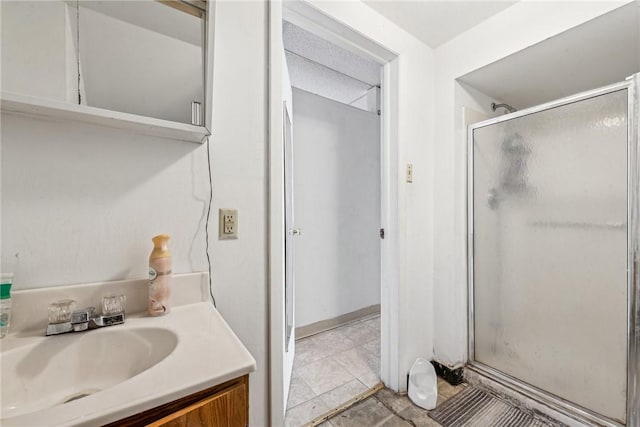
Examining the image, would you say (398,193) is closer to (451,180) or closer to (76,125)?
(451,180)

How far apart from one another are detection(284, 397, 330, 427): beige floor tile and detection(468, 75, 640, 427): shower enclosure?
1035 millimetres

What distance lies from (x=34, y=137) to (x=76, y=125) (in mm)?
96

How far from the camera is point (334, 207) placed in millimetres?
2449

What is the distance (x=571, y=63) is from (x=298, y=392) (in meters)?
2.50

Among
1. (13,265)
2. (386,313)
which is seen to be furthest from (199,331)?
(386,313)

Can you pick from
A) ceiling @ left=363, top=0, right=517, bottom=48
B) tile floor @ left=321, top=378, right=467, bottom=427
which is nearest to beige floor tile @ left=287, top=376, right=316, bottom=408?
tile floor @ left=321, top=378, right=467, bottom=427

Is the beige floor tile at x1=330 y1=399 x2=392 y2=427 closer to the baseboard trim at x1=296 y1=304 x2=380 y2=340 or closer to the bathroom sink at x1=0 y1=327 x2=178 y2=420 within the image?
the baseboard trim at x1=296 y1=304 x2=380 y2=340

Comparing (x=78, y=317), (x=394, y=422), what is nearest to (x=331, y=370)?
(x=394, y=422)

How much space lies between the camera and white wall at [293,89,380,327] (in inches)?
88.4

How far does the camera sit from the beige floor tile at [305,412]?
1322mm

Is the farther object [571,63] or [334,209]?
[334,209]

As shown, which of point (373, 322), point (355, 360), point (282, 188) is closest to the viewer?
point (282, 188)

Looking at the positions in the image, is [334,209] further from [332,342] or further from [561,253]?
[561,253]

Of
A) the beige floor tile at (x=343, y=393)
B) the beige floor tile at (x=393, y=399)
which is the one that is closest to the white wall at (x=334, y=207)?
the beige floor tile at (x=343, y=393)
